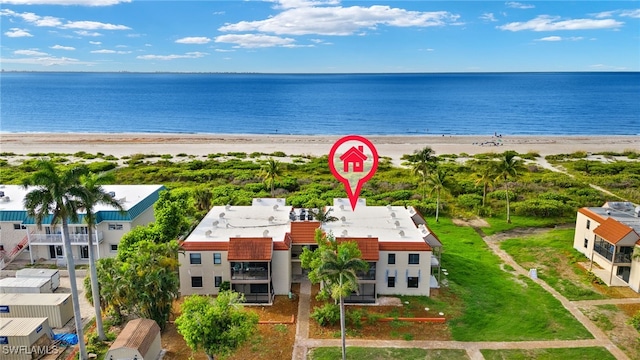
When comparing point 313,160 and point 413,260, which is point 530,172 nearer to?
point 313,160

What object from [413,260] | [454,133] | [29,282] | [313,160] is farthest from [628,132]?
[29,282]

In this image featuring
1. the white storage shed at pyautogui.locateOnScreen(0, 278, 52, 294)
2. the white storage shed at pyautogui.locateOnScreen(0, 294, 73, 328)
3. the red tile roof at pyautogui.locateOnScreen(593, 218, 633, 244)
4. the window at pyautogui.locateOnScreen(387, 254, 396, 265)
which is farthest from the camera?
the red tile roof at pyautogui.locateOnScreen(593, 218, 633, 244)

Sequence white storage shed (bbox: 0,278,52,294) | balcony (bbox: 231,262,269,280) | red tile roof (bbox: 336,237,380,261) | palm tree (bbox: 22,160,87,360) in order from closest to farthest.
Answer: palm tree (bbox: 22,160,87,360) → white storage shed (bbox: 0,278,52,294) → red tile roof (bbox: 336,237,380,261) → balcony (bbox: 231,262,269,280)

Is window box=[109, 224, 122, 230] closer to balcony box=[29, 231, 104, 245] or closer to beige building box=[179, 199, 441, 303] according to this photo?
balcony box=[29, 231, 104, 245]

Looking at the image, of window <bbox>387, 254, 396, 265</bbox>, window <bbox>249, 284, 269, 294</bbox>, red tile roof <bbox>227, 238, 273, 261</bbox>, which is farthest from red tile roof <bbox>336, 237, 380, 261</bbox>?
window <bbox>249, 284, 269, 294</bbox>

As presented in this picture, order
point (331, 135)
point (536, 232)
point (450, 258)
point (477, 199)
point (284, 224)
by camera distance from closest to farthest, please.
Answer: point (284, 224) < point (450, 258) < point (536, 232) < point (477, 199) < point (331, 135)

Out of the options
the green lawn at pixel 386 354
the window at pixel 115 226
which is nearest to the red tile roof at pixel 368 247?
the green lawn at pixel 386 354
